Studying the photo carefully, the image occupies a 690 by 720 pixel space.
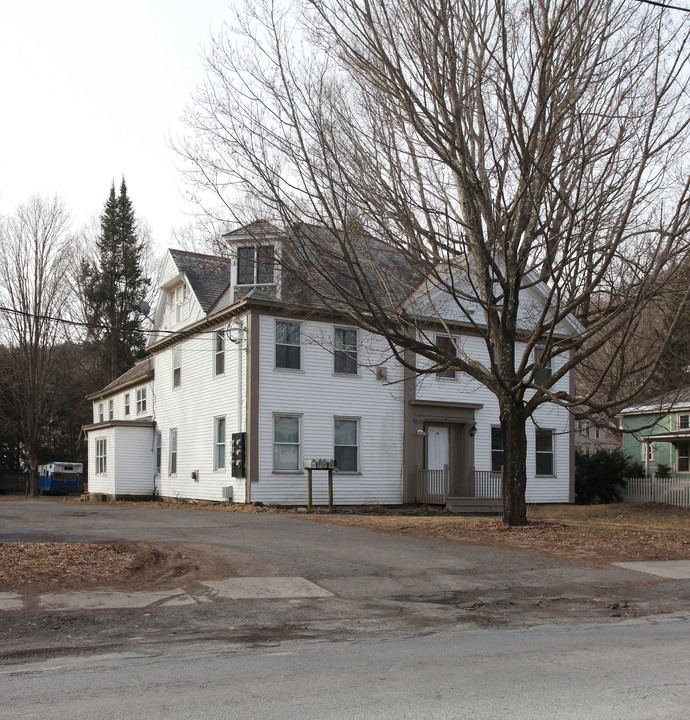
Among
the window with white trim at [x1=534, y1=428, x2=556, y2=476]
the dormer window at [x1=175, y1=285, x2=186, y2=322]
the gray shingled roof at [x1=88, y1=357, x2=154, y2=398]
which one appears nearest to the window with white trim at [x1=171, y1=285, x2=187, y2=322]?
the dormer window at [x1=175, y1=285, x2=186, y2=322]

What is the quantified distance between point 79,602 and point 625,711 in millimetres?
5624

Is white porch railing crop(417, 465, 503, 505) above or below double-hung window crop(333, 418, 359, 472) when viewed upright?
below

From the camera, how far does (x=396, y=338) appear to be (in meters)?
15.0

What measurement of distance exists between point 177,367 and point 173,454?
3.13m

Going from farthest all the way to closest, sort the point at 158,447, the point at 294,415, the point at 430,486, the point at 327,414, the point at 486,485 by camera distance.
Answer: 1. the point at 158,447
2. the point at 486,485
3. the point at 430,486
4. the point at 327,414
5. the point at 294,415

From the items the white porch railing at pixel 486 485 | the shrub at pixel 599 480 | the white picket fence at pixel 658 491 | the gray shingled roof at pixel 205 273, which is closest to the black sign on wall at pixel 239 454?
the gray shingled roof at pixel 205 273

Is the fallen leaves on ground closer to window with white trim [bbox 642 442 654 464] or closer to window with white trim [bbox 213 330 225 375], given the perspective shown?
window with white trim [bbox 213 330 225 375]

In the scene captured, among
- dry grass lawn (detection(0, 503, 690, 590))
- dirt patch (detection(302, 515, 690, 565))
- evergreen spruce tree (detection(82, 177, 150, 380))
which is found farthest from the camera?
evergreen spruce tree (detection(82, 177, 150, 380))

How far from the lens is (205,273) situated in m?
28.0

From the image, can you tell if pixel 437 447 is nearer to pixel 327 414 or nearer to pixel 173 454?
pixel 327 414

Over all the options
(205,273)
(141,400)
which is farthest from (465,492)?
(141,400)

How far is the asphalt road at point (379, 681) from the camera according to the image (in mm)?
5031

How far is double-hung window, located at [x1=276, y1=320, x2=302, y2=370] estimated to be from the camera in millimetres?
24188

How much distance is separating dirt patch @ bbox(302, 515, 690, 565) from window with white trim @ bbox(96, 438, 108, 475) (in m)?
16.6
